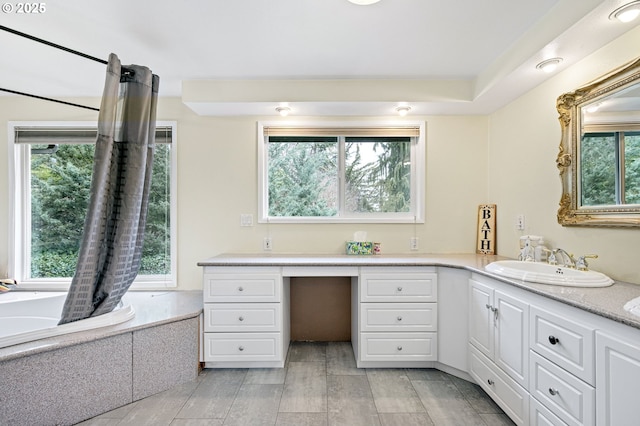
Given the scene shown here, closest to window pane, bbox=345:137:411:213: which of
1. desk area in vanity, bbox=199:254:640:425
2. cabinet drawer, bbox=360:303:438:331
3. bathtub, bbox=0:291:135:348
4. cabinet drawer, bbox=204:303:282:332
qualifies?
desk area in vanity, bbox=199:254:640:425

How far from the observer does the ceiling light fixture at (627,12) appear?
4.46 feet

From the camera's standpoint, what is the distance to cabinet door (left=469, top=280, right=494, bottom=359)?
6.27 feet

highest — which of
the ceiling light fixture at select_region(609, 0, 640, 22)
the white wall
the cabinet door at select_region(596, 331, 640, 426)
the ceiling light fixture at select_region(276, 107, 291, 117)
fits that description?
the ceiling light fixture at select_region(609, 0, 640, 22)

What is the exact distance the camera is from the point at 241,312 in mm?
2293

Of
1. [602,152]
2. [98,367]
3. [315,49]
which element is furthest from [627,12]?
[98,367]

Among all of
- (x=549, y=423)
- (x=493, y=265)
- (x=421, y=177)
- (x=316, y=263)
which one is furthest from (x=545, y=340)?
(x=421, y=177)

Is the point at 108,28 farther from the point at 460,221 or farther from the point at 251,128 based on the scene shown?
the point at 460,221

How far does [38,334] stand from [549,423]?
104 inches

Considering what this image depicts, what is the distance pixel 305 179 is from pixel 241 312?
52.7 inches

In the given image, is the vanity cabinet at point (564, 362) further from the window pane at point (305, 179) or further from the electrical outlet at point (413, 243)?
the window pane at point (305, 179)

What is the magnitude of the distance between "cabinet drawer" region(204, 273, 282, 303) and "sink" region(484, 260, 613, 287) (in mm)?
1504

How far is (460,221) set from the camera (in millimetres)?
2867

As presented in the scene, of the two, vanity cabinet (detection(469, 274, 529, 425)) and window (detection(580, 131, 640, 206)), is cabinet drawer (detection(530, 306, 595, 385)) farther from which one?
window (detection(580, 131, 640, 206))

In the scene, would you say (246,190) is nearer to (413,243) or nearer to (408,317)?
(413,243)
